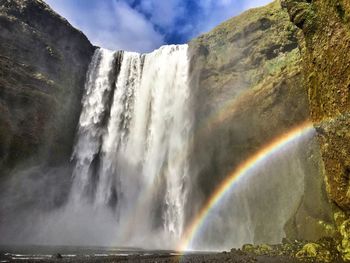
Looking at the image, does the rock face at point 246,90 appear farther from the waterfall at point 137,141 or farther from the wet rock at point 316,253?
the wet rock at point 316,253

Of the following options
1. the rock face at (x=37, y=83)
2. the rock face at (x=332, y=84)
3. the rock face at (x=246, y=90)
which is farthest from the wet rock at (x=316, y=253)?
the rock face at (x=37, y=83)

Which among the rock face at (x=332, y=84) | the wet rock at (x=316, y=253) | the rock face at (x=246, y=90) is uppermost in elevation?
the rock face at (x=246, y=90)

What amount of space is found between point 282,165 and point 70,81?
28.7m

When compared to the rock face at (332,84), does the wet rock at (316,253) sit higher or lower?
lower

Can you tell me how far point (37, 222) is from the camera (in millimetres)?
37781

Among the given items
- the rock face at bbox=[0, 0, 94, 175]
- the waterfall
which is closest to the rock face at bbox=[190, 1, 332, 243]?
the waterfall

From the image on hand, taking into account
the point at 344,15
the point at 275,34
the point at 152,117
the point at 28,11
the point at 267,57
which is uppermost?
the point at 28,11

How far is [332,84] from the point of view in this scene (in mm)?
15930

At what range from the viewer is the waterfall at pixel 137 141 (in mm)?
36375

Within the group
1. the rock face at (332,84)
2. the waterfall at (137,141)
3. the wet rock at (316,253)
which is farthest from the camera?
the waterfall at (137,141)

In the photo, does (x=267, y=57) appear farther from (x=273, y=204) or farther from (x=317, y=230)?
(x=317, y=230)

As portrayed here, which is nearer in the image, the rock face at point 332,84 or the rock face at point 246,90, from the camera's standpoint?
the rock face at point 332,84

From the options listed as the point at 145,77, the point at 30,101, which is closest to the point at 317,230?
the point at 145,77

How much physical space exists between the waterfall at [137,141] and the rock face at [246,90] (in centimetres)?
245
